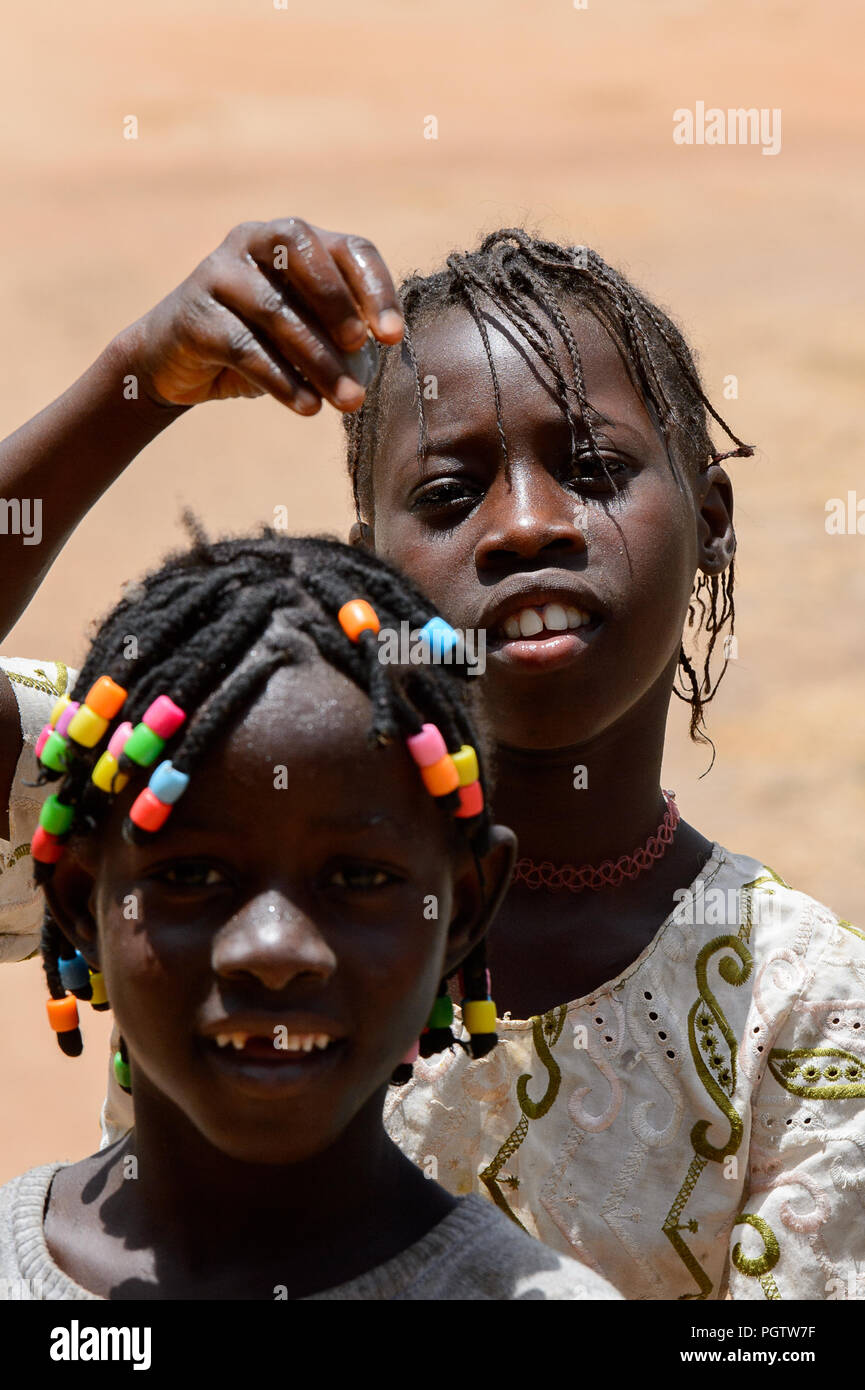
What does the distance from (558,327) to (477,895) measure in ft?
3.64

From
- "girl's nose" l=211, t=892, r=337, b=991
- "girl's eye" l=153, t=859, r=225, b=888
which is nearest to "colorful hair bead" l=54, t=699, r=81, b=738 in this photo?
"girl's eye" l=153, t=859, r=225, b=888

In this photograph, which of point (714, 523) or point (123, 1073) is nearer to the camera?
point (123, 1073)

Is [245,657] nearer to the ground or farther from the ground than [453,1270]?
farther from the ground

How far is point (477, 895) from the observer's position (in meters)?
2.00

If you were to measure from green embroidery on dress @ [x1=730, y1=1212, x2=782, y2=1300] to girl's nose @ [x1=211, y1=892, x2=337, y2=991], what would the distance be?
1065 mm

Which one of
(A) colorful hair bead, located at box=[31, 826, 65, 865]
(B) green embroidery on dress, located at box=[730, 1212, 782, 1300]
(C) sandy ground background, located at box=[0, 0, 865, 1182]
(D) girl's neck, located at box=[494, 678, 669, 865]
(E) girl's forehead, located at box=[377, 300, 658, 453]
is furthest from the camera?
(C) sandy ground background, located at box=[0, 0, 865, 1182]

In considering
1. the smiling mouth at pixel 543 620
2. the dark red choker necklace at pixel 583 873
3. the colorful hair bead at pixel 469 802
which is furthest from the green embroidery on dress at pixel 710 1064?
the colorful hair bead at pixel 469 802

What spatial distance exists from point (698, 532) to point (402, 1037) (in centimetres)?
139

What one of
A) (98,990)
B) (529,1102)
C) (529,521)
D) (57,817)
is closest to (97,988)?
(98,990)

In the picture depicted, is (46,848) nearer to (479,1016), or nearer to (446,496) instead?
(479,1016)

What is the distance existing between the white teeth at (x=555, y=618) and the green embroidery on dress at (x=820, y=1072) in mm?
700

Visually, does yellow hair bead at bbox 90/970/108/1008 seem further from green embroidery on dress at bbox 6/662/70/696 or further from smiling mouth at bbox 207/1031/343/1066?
green embroidery on dress at bbox 6/662/70/696

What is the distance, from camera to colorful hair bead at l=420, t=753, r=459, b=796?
6.07 ft

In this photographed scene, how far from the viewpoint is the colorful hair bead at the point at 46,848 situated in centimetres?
193
